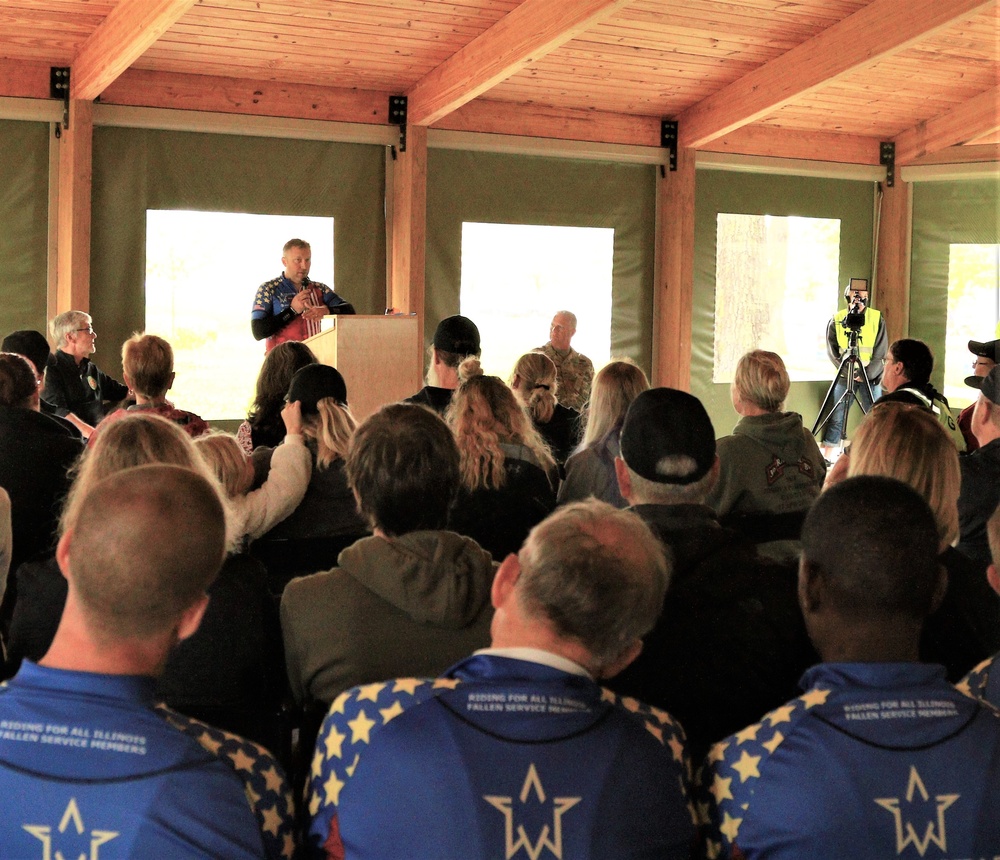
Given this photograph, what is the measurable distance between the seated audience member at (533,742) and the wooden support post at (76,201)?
6901mm

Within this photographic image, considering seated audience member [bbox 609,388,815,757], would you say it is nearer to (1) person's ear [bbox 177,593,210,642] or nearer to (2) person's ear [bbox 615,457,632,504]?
(2) person's ear [bbox 615,457,632,504]

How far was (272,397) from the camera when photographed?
4.14m

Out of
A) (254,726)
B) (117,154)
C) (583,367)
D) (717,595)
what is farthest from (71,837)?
(117,154)

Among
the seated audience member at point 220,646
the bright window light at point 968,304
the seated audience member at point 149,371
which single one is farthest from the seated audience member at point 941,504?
the bright window light at point 968,304

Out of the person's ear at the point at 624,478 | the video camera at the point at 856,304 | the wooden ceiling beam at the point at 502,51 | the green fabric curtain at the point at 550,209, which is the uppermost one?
the wooden ceiling beam at the point at 502,51

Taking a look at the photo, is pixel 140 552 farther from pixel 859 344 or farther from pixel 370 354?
pixel 859 344

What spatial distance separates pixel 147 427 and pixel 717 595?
1.17m

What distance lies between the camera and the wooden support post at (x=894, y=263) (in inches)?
442

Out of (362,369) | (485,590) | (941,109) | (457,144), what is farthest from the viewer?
(941,109)

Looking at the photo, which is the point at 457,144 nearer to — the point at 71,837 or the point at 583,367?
the point at 583,367

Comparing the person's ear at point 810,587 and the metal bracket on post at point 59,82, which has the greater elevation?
the metal bracket on post at point 59,82

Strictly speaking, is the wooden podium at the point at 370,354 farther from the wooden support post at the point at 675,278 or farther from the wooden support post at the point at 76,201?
A: the wooden support post at the point at 675,278

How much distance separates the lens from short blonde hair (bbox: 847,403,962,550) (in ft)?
8.45

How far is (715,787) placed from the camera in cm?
152
